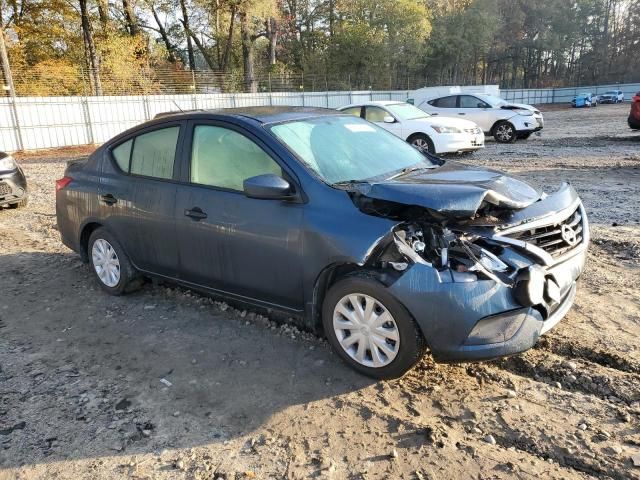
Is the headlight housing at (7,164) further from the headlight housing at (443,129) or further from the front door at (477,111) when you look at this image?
the front door at (477,111)

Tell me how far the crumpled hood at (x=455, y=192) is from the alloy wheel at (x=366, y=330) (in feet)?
2.14

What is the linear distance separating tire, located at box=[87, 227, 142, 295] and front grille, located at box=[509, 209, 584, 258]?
11.0 feet

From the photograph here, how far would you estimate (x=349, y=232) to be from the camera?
322 centimetres

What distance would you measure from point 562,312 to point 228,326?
2.46m

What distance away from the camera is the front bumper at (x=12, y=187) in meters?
8.62

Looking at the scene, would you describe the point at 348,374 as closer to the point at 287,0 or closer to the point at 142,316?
the point at 142,316

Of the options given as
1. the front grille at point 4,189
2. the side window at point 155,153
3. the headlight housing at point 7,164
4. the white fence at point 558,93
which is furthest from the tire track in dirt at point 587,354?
the white fence at point 558,93

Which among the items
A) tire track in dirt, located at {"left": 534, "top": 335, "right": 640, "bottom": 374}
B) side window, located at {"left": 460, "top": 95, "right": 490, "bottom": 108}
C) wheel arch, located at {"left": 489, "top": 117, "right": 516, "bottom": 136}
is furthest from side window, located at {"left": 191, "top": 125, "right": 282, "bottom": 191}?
side window, located at {"left": 460, "top": 95, "right": 490, "bottom": 108}

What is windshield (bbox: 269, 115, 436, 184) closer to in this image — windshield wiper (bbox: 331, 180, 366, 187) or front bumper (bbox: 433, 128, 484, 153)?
windshield wiper (bbox: 331, 180, 366, 187)

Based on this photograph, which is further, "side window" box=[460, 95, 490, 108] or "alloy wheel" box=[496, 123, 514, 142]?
"side window" box=[460, 95, 490, 108]

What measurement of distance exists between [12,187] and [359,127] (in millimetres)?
6932

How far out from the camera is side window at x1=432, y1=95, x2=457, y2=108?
1755 centimetres

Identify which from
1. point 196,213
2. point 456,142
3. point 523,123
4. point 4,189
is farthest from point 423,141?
point 196,213

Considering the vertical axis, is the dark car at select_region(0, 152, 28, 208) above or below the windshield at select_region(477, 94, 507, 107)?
below
